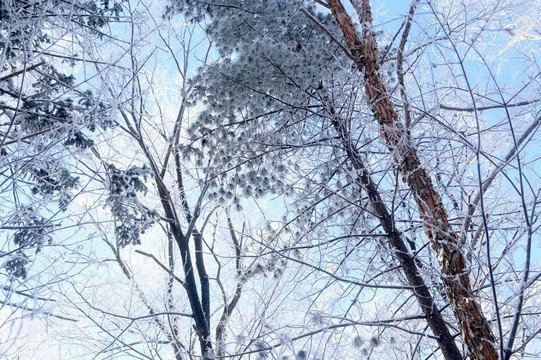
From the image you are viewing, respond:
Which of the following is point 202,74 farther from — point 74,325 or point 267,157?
point 74,325

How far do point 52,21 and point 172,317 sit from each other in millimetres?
5416

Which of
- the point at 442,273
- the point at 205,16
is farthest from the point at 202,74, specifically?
the point at 442,273

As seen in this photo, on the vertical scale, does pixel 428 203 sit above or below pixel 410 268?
above

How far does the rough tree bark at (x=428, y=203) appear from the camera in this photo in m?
3.82

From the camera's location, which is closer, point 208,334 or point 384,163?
point 384,163

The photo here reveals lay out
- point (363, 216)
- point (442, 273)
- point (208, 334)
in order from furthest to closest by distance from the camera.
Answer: point (208, 334)
point (363, 216)
point (442, 273)

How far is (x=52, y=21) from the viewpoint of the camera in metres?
5.47

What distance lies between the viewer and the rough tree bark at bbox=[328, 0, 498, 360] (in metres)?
3.82

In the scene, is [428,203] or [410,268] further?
[410,268]

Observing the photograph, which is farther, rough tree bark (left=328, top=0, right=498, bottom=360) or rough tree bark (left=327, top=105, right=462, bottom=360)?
rough tree bark (left=327, top=105, right=462, bottom=360)

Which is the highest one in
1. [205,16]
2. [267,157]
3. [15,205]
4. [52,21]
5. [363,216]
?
[205,16]

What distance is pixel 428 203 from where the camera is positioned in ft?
14.3

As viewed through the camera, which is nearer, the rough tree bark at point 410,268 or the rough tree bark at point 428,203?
the rough tree bark at point 428,203

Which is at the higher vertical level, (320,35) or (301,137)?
(320,35)
